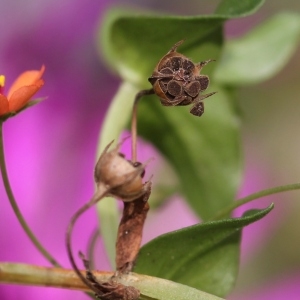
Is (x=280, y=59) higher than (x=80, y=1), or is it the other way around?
(x=80, y=1)

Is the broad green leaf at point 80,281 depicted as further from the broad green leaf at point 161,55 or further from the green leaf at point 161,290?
the broad green leaf at point 161,55

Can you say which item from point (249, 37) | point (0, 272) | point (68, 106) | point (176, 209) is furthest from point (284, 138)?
point (0, 272)

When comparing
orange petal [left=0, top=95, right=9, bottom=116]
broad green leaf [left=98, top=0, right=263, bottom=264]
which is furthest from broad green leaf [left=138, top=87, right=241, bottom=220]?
orange petal [left=0, top=95, right=9, bottom=116]

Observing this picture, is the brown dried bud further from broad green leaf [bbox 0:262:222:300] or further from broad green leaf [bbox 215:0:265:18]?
broad green leaf [bbox 215:0:265:18]

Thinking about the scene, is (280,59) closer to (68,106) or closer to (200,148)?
(200,148)

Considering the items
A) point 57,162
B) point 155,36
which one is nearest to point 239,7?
point 155,36
